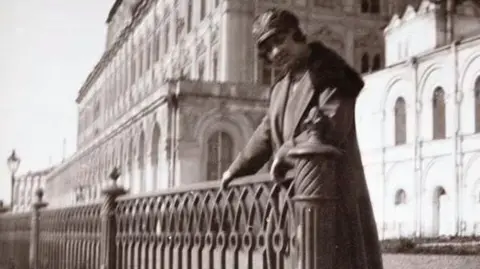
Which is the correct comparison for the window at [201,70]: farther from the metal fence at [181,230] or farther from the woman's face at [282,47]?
the woman's face at [282,47]

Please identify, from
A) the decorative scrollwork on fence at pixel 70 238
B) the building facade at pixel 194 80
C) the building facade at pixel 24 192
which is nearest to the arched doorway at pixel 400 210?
the building facade at pixel 194 80

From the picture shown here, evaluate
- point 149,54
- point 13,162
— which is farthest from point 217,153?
point 149,54

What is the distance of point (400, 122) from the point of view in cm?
3127

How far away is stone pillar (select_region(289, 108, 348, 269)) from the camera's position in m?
3.68

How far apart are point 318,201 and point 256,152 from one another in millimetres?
1068

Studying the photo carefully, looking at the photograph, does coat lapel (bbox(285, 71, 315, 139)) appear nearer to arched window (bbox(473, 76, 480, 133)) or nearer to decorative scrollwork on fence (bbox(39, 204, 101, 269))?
decorative scrollwork on fence (bbox(39, 204, 101, 269))

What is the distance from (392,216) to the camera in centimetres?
3120

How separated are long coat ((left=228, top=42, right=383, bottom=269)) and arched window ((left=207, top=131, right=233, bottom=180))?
28.4m

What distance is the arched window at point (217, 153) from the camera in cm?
3266

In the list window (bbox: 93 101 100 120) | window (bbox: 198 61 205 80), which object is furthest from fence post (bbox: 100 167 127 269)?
window (bbox: 93 101 100 120)

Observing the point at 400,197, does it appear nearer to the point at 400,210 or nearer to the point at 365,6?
the point at 400,210

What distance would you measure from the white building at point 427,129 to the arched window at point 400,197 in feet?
0.13

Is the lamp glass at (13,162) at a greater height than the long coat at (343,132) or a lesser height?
greater

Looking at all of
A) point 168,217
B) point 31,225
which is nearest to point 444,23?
point 31,225
